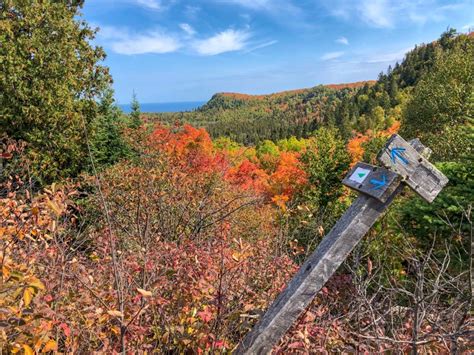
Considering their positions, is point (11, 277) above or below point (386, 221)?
above

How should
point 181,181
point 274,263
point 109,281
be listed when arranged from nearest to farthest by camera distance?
point 109,281
point 274,263
point 181,181

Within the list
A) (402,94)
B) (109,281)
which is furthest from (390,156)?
(402,94)

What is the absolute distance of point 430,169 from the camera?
153cm

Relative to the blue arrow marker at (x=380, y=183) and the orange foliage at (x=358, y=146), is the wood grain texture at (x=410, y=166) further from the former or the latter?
the orange foliage at (x=358, y=146)

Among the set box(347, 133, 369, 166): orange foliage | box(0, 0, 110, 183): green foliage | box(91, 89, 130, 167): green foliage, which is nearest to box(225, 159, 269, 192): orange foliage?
box(347, 133, 369, 166): orange foliage

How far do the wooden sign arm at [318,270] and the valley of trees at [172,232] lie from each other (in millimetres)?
285

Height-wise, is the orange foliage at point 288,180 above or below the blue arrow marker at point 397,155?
below

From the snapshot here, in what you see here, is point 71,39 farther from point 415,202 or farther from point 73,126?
point 415,202

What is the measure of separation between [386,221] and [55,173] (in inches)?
435

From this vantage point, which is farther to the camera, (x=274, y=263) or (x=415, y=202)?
(x=415, y=202)

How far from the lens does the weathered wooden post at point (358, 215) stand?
1.52m

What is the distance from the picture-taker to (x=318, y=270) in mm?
1617

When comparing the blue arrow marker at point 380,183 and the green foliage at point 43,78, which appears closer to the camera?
the blue arrow marker at point 380,183

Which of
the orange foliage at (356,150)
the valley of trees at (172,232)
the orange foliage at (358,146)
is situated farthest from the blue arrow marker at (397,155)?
the orange foliage at (356,150)
